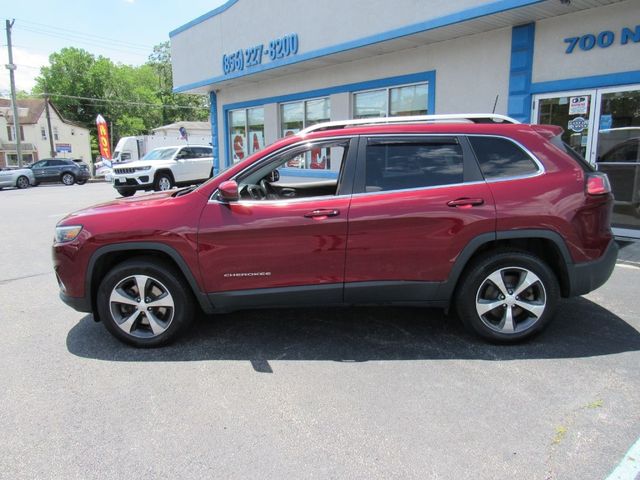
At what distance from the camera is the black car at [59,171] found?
26672mm

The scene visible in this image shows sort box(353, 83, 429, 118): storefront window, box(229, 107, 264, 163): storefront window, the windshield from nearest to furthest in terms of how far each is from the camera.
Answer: box(353, 83, 429, 118): storefront window
box(229, 107, 264, 163): storefront window
the windshield

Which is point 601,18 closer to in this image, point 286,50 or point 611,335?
point 611,335

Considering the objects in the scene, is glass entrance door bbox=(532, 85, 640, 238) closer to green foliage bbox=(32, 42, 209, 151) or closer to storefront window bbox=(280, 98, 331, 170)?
storefront window bbox=(280, 98, 331, 170)

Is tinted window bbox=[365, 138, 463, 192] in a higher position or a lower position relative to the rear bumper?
higher

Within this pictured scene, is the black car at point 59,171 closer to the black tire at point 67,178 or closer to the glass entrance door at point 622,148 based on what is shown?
the black tire at point 67,178

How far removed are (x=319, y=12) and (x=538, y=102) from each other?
5.53 metres

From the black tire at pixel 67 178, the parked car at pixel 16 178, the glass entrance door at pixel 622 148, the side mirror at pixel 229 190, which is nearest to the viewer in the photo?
the side mirror at pixel 229 190

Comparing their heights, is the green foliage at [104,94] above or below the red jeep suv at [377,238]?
above

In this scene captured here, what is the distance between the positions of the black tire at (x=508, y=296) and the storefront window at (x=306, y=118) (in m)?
7.87

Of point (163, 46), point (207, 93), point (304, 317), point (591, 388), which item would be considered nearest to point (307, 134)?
point (304, 317)

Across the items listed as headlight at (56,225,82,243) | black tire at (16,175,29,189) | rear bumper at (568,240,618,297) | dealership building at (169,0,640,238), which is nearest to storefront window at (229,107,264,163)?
dealership building at (169,0,640,238)

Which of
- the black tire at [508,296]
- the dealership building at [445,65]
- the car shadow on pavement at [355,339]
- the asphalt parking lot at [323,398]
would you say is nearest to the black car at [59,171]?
the dealership building at [445,65]

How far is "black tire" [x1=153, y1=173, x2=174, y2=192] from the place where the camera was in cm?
1681

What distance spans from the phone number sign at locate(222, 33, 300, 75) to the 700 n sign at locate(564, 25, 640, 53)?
20.9ft
